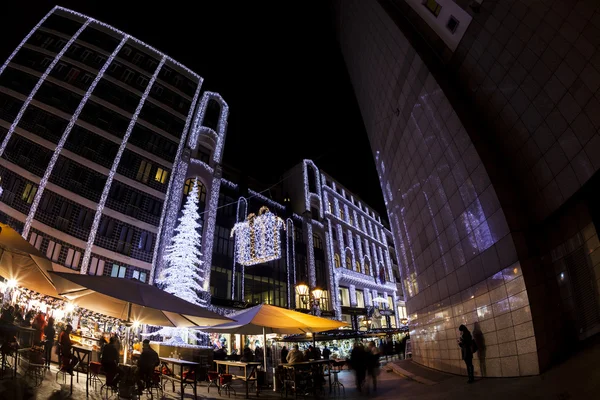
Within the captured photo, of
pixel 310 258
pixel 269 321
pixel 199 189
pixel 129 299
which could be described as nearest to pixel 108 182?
pixel 199 189

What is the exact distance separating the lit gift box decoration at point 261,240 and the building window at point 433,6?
14.8 m

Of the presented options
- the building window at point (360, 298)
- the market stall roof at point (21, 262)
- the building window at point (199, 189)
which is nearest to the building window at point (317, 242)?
the building window at point (360, 298)

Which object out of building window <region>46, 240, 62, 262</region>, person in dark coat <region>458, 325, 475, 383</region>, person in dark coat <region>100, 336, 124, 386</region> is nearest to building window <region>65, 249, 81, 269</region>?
building window <region>46, 240, 62, 262</region>

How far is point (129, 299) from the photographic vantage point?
24.3 ft

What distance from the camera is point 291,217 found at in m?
40.0

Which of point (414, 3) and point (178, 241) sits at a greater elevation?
point (414, 3)

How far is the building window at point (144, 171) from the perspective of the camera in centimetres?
2737

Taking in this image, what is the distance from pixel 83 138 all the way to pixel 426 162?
26.0 meters

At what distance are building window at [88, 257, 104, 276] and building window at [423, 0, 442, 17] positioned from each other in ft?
82.6

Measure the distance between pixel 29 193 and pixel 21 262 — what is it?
635 inches

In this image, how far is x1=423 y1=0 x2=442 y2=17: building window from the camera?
36.7ft

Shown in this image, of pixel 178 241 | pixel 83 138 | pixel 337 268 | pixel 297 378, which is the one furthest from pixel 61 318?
pixel 337 268

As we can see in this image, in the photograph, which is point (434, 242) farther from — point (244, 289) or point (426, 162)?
point (244, 289)

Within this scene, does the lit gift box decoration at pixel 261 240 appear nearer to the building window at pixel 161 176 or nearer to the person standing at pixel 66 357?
the building window at pixel 161 176
